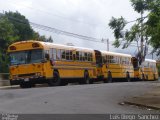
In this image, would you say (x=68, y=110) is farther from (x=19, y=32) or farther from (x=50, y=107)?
(x=19, y=32)

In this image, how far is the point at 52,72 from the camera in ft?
108

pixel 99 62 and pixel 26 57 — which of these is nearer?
pixel 26 57

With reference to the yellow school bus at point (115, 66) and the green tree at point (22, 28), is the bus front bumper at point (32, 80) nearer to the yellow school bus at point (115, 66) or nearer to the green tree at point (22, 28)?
the yellow school bus at point (115, 66)

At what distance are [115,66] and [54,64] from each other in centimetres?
1478

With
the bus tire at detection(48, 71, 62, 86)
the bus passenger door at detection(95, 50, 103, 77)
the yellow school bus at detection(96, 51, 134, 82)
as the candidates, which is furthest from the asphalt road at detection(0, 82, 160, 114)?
the yellow school bus at detection(96, 51, 134, 82)

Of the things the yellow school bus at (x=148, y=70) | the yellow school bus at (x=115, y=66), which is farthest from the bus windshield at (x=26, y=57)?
the yellow school bus at (x=148, y=70)

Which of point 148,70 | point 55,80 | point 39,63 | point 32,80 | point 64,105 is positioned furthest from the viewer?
point 148,70

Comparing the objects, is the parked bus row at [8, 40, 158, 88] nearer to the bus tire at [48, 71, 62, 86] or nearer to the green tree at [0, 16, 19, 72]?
the bus tire at [48, 71, 62, 86]

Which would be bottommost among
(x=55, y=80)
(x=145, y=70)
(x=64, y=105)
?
(x=64, y=105)

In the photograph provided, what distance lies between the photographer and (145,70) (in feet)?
199

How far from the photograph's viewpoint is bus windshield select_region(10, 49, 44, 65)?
3212cm

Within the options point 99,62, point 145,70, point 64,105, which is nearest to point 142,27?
point 64,105

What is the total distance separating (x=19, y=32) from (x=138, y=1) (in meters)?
46.9

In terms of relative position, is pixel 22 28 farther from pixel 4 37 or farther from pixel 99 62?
pixel 99 62
